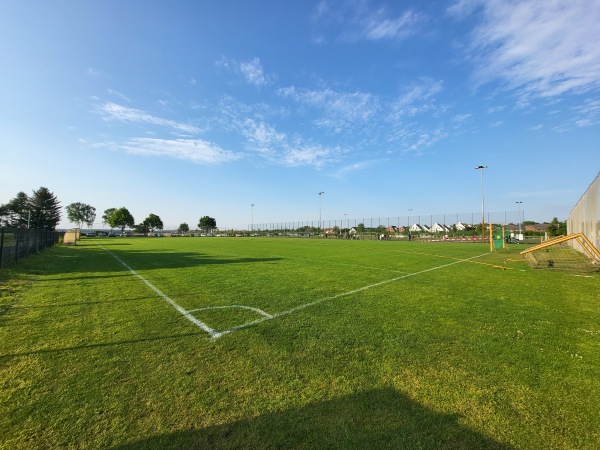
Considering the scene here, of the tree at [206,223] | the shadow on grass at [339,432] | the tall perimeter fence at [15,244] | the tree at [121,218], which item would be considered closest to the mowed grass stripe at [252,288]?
the shadow on grass at [339,432]

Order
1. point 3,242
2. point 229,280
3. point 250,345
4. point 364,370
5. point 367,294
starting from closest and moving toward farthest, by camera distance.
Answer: point 364,370, point 250,345, point 367,294, point 229,280, point 3,242

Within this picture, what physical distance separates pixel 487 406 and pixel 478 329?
7.53 feet

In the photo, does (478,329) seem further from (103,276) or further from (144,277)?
(103,276)

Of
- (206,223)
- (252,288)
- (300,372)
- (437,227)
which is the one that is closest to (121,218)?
(206,223)

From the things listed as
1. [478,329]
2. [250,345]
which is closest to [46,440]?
[250,345]

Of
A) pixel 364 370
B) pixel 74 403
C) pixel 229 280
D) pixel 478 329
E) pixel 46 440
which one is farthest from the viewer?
pixel 229 280

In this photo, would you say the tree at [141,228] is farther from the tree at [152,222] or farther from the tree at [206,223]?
the tree at [206,223]

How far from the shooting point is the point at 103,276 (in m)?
10.1

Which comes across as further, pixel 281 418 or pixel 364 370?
pixel 364 370

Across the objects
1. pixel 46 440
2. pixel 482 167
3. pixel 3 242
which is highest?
pixel 482 167

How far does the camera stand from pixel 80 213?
405ft

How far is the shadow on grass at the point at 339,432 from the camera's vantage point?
2.24m

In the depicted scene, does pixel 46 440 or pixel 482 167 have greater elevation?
pixel 482 167

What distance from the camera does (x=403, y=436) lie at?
2.31m
